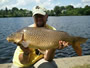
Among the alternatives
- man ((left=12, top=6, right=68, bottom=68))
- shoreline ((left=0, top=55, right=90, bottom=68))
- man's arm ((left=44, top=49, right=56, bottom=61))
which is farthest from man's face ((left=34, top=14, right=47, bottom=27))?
shoreline ((left=0, top=55, right=90, bottom=68))

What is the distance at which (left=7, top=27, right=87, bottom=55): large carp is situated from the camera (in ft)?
9.59

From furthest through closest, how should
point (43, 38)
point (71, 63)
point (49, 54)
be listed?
point (71, 63), point (49, 54), point (43, 38)

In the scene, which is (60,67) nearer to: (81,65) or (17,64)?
(81,65)

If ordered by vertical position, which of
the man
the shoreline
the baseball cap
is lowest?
the shoreline

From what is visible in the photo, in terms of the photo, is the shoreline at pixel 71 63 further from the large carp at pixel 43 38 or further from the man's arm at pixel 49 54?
the large carp at pixel 43 38

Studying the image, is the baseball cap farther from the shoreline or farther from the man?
the shoreline

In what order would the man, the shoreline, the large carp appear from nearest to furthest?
1. the large carp
2. the man
3. the shoreline

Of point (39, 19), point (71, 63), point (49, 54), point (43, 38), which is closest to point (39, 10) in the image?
point (39, 19)

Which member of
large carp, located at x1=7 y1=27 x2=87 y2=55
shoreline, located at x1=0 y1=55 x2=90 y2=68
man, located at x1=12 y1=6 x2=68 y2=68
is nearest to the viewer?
large carp, located at x1=7 y1=27 x2=87 y2=55

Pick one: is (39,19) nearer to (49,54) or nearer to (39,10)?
(39,10)

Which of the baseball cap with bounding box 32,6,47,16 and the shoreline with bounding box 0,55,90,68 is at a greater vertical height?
the baseball cap with bounding box 32,6,47,16

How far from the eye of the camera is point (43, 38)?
9.70ft

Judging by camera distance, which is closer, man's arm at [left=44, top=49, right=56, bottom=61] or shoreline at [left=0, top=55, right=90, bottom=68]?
man's arm at [left=44, top=49, right=56, bottom=61]

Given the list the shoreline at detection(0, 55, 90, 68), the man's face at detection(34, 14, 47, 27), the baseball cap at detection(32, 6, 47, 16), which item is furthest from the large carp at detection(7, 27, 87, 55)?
the shoreline at detection(0, 55, 90, 68)
